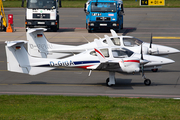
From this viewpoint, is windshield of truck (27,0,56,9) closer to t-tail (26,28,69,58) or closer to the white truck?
the white truck

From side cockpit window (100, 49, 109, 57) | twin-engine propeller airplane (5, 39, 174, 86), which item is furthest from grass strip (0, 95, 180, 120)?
side cockpit window (100, 49, 109, 57)

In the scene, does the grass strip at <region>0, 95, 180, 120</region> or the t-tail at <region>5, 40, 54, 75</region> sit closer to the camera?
the grass strip at <region>0, 95, 180, 120</region>

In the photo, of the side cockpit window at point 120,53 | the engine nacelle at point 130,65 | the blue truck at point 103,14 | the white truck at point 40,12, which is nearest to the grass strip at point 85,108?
the engine nacelle at point 130,65

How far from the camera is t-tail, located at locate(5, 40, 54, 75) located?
54.7ft

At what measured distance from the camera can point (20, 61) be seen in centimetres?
1684

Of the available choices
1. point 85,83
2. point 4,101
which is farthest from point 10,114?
point 85,83

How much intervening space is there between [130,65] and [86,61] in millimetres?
2442

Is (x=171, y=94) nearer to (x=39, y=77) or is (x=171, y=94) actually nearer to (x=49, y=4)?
(x=39, y=77)

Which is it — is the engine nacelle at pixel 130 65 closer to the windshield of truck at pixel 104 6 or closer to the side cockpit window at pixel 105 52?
the side cockpit window at pixel 105 52

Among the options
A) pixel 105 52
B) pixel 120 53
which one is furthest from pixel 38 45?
pixel 120 53

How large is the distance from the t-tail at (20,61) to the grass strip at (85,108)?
2.79 meters

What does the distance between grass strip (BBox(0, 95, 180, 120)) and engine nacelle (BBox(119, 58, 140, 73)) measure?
8.54 ft

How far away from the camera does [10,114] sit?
11141 millimetres

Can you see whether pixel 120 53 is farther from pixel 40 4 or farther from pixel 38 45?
pixel 40 4
